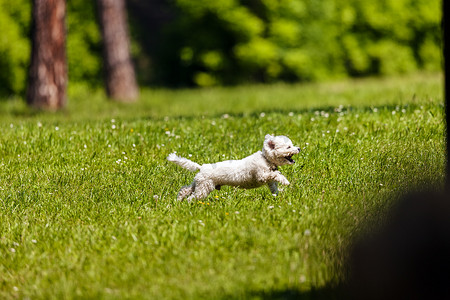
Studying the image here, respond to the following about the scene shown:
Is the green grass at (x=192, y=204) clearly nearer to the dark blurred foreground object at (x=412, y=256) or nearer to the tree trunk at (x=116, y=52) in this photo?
the dark blurred foreground object at (x=412, y=256)

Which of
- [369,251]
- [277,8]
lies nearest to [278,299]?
[369,251]

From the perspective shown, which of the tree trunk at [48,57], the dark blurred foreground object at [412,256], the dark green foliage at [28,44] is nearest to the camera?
the dark blurred foreground object at [412,256]

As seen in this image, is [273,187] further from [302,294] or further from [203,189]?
[302,294]

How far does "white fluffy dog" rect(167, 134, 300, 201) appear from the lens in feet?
17.5

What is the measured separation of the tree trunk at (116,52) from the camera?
17531mm

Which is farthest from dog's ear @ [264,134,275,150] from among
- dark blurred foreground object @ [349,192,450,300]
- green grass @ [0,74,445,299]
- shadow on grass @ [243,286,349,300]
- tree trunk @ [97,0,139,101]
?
tree trunk @ [97,0,139,101]

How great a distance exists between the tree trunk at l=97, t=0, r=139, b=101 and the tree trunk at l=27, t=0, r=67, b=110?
365 cm

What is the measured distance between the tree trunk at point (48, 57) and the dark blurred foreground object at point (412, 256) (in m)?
11.3

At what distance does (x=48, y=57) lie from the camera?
45.3 ft

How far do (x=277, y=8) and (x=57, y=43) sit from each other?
917cm

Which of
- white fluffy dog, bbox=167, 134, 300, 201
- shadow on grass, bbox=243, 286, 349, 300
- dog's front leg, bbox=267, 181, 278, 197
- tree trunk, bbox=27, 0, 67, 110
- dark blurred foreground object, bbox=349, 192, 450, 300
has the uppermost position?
tree trunk, bbox=27, 0, 67, 110

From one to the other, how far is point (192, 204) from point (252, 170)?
0.64 metres

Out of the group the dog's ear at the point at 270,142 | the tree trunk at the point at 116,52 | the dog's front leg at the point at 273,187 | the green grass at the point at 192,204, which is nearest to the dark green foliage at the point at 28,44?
the tree trunk at the point at 116,52

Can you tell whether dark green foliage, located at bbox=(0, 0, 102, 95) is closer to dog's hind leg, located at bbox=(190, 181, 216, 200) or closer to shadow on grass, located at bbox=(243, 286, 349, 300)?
dog's hind leg, located at bbox=(190, 181, 216, 200)
